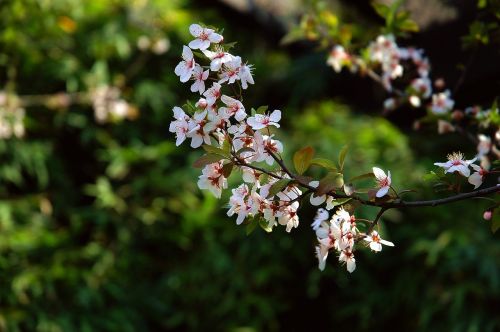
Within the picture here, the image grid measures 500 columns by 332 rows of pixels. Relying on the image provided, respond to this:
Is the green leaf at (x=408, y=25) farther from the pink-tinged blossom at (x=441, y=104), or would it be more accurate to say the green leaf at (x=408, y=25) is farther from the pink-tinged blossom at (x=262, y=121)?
the pink-tinged blossom at (x=262, y=121)

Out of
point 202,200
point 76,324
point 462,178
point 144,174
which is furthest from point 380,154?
point 462,178

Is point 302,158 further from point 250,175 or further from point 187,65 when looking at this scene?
point 187,65

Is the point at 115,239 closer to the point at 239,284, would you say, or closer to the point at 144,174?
the point at 144,174

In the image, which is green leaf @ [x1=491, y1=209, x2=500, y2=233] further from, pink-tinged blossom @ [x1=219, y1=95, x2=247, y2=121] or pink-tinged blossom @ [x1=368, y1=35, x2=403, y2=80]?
pink-tinged blossom @ [x1=368, y1=35, x2=403, y2=80]

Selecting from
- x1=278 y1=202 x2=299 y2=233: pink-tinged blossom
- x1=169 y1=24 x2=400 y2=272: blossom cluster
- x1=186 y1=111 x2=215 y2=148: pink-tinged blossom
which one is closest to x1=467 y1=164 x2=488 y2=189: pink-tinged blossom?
x1=169 y1=24 x2=400 y2=272: blossom cluster

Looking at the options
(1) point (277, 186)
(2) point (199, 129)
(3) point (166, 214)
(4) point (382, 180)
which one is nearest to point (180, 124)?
(2) point (199, 129)

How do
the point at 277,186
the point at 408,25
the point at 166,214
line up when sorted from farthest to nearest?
the point at 166,214
the point at 408,25
the point at 277,186
